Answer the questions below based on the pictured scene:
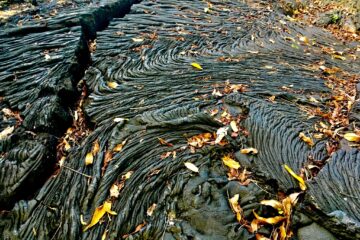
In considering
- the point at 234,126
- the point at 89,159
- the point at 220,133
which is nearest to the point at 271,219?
the point at 220,133

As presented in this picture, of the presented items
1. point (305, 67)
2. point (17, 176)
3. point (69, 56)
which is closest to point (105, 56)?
point (69, 56)

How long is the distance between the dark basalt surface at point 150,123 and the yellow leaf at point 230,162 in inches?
2.6

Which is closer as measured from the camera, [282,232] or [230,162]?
[282,232]

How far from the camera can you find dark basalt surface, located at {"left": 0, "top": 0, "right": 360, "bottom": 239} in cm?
303

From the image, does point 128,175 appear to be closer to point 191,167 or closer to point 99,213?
point 99,213

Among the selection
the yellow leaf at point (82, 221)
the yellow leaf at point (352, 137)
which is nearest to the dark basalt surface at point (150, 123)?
the yellow leaf at point (82, 221)

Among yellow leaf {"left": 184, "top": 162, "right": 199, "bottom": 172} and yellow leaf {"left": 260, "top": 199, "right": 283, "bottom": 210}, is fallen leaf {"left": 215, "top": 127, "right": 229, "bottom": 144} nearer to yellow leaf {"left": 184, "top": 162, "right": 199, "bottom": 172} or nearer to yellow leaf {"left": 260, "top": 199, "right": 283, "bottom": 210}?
yellow leaf {"left": 184, "top": 162, "right": 199, "bottom": 172}

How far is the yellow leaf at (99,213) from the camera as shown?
3.16 meters

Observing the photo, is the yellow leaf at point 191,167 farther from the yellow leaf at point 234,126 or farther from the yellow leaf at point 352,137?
the yellow leaf at point 352,137

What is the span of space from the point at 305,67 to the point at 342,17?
4.07m

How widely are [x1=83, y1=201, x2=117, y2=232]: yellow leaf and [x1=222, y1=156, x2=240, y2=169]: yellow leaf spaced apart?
4.35ft

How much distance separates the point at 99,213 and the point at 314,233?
2.15 metres

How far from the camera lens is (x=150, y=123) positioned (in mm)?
3943

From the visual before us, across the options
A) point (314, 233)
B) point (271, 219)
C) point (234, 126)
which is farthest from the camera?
point (234, 126)
